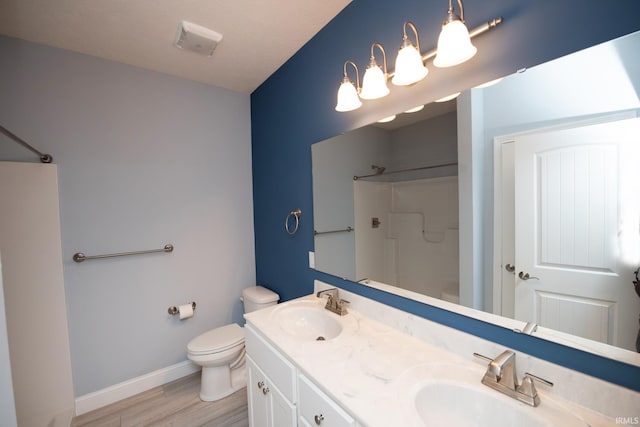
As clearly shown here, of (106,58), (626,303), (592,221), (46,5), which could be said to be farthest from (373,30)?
(106,58)

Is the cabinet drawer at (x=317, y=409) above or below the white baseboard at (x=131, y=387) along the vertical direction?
above

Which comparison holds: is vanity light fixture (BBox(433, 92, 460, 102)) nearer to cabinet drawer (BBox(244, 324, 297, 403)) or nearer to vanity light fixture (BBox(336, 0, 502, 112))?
vanity light fixture (BBox(336, 0, 502, 112))

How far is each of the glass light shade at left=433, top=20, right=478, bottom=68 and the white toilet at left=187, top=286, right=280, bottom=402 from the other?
1.91m

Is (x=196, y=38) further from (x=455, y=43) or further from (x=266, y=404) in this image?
(x=266, y=404)

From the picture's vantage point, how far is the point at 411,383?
82cm

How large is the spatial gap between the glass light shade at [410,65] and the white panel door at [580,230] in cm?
45

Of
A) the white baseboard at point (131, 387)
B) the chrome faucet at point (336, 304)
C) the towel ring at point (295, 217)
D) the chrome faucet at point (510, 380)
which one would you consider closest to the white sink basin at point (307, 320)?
the chrome faucet at point (336, 304)

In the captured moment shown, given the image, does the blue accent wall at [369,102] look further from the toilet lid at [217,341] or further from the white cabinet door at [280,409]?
the white cabinet door at [280,409]

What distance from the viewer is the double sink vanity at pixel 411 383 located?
70 centimetres

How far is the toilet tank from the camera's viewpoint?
80.5 inches

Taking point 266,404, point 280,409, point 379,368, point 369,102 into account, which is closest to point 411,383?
point 379,368

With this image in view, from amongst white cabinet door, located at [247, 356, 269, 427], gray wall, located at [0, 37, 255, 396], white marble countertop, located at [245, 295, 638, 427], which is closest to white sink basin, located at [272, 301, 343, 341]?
white marble countertop, located at [245, 295, 638, 427]

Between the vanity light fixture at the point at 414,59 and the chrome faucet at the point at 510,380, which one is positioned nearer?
the chrome faucet at the point at 510,380

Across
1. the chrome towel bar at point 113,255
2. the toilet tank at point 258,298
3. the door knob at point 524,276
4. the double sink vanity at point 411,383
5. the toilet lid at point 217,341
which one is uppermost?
the door knob at point 524,276
